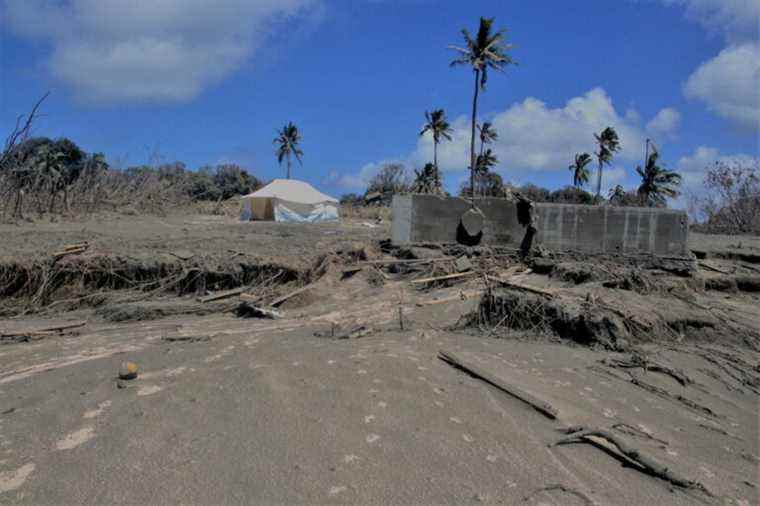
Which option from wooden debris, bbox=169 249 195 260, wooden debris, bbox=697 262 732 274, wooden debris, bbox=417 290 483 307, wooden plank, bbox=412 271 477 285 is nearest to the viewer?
wooden debris, bbox=417 290 483 307

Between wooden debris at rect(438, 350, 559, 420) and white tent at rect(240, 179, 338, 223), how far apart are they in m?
24.2

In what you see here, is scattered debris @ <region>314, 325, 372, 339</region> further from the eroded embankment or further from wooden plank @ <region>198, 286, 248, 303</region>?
the eroded embankment

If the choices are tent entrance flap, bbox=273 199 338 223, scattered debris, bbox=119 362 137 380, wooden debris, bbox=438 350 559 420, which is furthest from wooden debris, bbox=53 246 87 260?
tent entrance flap, bbox=273 199 338 223

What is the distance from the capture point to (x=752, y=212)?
23.6 meters

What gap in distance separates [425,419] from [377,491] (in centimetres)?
100

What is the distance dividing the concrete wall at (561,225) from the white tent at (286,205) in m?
18.0

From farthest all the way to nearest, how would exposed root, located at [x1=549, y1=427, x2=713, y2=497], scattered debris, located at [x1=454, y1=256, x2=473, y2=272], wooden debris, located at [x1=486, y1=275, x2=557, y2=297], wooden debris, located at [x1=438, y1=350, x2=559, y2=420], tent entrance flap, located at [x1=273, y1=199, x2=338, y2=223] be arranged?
tent entrance flap, located at [x1=273, y1=199, x2=338, y2=223] → scattered debris, located at [x1=454, y1=256, x2=473, y2=272] → wooden debris, located at [x1=486, y1=275, x2=557, y2=297] → wooden debris, located at [x1=438, y1=350, x2=559, y2=420] → exposed root, located at [x1=549, y1=427, x2=713, y2=497]

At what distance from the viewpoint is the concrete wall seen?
11062 mm

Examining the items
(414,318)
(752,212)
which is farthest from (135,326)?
(752,212)

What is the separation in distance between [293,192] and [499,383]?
87.0 feet

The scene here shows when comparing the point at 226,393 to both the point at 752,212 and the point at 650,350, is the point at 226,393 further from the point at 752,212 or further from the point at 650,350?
the point at 752,212

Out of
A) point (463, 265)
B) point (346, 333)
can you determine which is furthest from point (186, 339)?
point (463, 265)

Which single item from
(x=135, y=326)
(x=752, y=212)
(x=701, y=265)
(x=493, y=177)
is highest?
(x=493, y=177)

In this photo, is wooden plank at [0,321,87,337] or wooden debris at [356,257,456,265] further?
wooden debris at [356,257,456,265]
